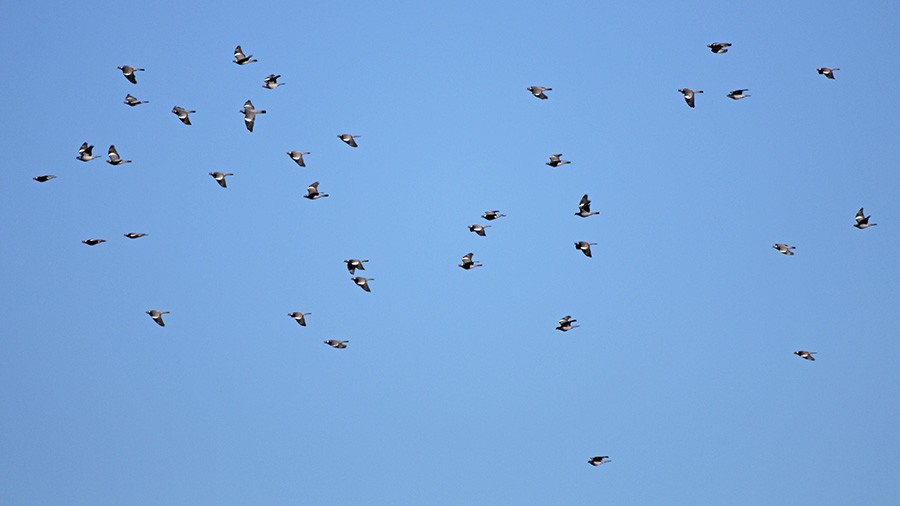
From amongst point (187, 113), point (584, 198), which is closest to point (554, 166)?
point (584, 198)

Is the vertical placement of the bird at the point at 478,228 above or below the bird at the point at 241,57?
below

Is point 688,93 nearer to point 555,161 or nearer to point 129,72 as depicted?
point 555,161

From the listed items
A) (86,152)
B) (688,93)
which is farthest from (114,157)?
(688,93)

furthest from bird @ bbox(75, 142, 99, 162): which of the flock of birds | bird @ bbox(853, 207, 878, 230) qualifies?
bird @ bbox(853, 207, 878, 230)

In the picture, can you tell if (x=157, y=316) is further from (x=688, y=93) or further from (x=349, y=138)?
(x=688, y=93)

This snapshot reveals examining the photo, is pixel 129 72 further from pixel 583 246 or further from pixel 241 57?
pixel 583 246

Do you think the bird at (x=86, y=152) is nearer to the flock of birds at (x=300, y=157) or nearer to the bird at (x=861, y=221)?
the flock of birds at (x=300, y=157)

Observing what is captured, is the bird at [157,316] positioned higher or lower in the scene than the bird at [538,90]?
lower

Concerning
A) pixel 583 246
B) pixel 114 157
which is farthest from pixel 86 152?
pixel 583 246

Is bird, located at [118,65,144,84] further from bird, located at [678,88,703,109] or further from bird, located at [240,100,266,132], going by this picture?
bird, located at [678,88,703,109]

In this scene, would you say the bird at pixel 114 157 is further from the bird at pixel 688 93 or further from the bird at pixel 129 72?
the bird at pixel 688 93

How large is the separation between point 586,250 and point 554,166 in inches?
211

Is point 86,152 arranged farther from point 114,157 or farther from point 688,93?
point 688,93

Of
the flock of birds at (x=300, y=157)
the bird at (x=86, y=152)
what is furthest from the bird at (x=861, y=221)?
the bird at (x=86, y=152)
